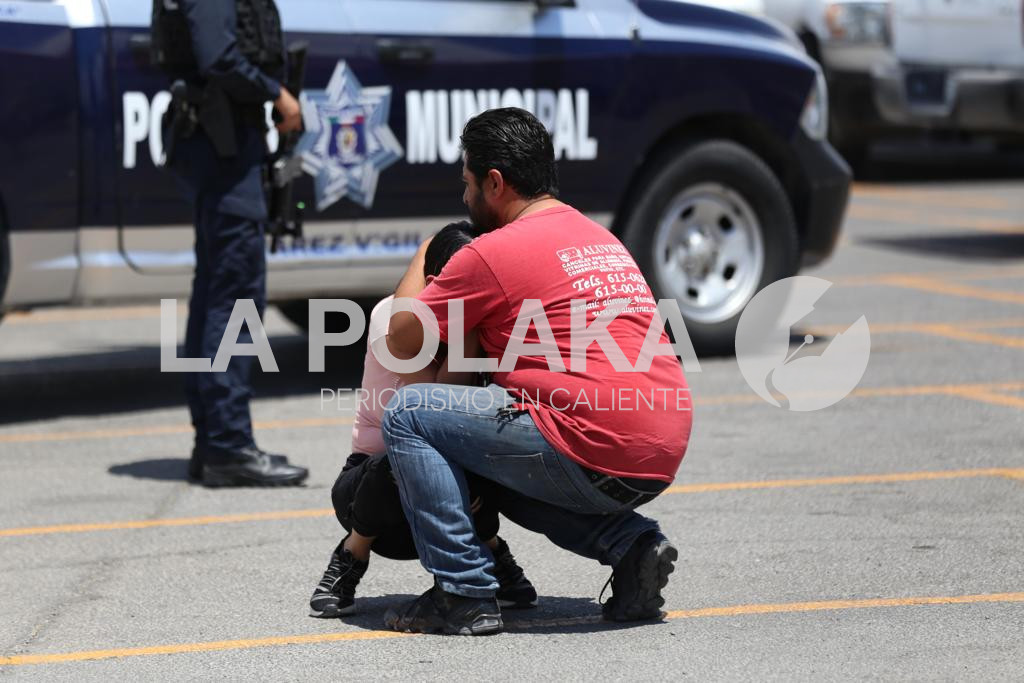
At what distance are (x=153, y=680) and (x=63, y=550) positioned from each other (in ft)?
4.24

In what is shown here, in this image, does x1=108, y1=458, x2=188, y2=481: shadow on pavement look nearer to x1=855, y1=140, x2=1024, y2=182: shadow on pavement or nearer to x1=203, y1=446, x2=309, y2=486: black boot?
x1=203, y1=446, x2=309, y2=486: black boot

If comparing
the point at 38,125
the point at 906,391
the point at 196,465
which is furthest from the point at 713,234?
the point at 38,125

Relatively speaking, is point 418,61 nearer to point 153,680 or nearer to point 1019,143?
point 153,680

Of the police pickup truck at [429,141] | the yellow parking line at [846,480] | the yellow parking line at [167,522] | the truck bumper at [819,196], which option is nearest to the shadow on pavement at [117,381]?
the police pickup truck at [429,141]

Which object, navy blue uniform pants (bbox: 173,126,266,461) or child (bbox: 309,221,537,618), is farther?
navy blue uniform pants (bbox: 173,126,266,461)

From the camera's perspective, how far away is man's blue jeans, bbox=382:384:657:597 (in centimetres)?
423

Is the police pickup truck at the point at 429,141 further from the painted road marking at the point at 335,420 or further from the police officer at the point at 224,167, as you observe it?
the police officer at the point at 224,167

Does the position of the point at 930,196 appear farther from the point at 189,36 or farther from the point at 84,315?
the point at 189,36

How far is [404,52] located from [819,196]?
224 cm

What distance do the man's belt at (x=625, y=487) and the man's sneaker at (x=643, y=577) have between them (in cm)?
12

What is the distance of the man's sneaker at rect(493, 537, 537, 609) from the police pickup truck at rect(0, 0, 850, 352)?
9.13 feet

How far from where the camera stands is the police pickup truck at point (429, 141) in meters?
6.55

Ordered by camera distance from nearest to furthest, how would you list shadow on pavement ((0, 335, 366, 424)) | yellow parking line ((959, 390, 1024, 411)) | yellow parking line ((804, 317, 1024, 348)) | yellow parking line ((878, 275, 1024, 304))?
yellow parking line ((959, 390, 1024, 411))
shadow on pavement ((0, 335, 366, 424))
yellow parking line ((804, 317, 1024, 348))
yellow parking line ((878, 275, 1024, 304))

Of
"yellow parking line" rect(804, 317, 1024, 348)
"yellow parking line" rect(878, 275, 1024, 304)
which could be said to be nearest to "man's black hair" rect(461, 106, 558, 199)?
"yellow parking line" rect(804, 317, 1024, 348)
